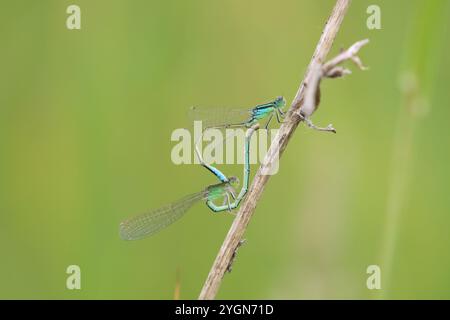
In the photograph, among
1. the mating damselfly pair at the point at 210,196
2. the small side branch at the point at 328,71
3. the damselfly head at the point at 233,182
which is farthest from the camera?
the damselfly head at the point at 233,182

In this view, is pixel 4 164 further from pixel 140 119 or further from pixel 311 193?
pixel 311 193

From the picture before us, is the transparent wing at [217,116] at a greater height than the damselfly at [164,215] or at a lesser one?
greater

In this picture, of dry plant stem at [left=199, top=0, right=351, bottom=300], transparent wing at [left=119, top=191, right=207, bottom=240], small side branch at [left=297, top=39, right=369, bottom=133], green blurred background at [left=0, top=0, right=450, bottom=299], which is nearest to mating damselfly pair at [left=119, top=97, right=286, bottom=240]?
transparent wing at [left=119, top=191, right=207, bottom=240]

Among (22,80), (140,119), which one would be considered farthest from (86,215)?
(22,80)

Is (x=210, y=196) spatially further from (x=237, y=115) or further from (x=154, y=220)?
(x=237, y=115)

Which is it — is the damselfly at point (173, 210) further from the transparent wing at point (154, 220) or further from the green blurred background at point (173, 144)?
the green blurred background at point (173, 144)

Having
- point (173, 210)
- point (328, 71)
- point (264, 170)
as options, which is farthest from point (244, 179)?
point (328, 71)

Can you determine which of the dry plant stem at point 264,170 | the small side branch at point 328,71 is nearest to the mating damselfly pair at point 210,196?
the dry plant stem at point 264,170

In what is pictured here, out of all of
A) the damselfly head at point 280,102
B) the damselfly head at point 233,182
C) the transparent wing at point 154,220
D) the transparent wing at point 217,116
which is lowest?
the transparent wing at point 154,220
